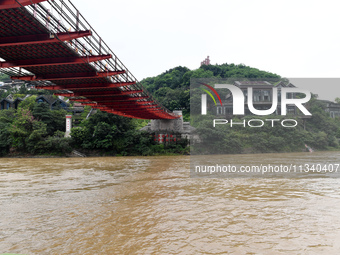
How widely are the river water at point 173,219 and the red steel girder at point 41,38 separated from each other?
4.22 m

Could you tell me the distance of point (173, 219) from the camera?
5824 millimetres

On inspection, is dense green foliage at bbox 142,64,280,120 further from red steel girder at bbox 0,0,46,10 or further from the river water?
red steel girder at bbox 0,0,46,10

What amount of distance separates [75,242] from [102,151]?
24.7 metres

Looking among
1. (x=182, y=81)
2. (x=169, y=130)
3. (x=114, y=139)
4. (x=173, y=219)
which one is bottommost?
(x=173, y=219)

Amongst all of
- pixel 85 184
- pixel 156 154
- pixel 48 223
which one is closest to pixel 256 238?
pixel 48 223

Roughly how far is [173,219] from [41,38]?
5.46m

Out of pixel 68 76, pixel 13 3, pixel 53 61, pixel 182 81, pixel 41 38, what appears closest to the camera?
pixel 13 3

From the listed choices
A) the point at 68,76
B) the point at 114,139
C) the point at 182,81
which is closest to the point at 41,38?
the point at 68,76

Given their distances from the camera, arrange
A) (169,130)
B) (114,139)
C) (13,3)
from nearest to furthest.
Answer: (13,3) → (114,139) → (169,130)

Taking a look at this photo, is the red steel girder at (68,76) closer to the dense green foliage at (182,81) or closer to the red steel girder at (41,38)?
the red steel girder at (41,38)

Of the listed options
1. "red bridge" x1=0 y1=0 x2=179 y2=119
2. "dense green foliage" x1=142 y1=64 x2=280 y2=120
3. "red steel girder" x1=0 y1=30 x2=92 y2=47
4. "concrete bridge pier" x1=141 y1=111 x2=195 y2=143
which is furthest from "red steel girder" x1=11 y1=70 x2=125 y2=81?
"dense green foliage" x1=142 y1=64 x2=280 y2=120

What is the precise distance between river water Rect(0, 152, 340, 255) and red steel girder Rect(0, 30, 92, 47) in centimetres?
422

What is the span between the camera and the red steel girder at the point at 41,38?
6871 millimetres

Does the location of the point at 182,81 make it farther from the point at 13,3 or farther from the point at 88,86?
the point at 13,3
